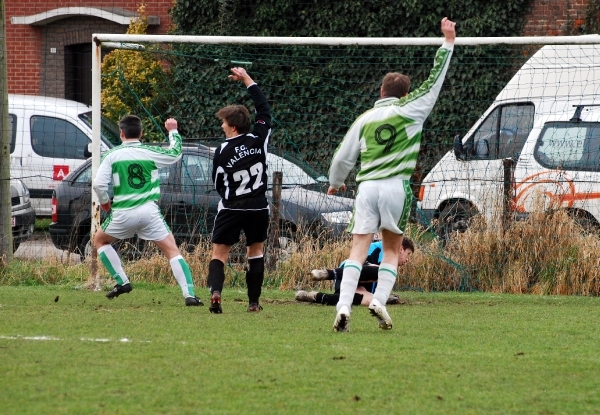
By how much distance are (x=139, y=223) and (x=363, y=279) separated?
2.13m

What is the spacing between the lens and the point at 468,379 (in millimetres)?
5570

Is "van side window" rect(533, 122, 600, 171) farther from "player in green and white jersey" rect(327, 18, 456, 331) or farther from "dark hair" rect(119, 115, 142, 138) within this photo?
"dark hair" rect(119, 115, 142, 138)

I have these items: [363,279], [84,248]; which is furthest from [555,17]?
[363,279]

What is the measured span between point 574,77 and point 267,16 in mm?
8518

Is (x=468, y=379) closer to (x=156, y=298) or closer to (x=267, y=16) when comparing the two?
(x=156, y=298)

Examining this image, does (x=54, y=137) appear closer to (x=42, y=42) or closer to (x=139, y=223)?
(x=42, y=42)

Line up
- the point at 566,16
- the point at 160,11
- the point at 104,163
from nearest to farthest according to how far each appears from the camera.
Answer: the point at 104,163, the point at 566,16, the point at 160,11

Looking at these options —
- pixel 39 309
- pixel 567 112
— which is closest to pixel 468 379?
pixel 39 309

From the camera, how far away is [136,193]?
30.3 feet

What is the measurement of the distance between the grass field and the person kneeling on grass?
366 millimetres

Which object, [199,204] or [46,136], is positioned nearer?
[199,204]

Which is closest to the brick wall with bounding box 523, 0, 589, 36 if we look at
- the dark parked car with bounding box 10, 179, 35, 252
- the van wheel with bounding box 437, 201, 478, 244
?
the van wheel with bounding box 437, 201, 478, 244

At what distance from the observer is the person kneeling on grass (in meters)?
9.47

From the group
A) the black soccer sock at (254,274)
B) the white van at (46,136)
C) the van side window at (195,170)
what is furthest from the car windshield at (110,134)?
→ the black soccer sock at (254,274)
